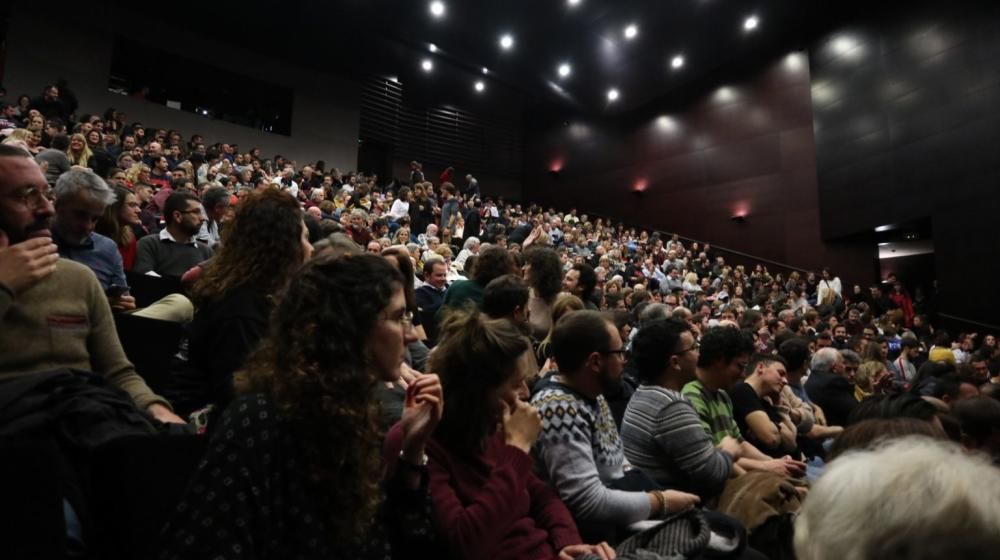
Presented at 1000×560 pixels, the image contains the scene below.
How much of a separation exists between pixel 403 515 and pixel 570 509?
0.60m

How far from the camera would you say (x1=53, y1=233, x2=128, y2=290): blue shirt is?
2.51m

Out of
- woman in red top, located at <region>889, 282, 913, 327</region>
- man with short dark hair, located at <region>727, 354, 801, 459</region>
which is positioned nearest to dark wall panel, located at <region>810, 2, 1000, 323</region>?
woman in red top, located at <region>889, 282, 913, 327</region>

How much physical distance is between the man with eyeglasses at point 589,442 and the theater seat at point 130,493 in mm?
1040

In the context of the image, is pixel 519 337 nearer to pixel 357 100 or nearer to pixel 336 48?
pixel 336 48

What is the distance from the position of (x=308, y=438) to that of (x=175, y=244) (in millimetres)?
2805

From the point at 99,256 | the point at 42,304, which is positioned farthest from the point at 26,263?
the point at 99,256

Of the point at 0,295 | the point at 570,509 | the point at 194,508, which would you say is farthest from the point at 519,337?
the point at 0,295

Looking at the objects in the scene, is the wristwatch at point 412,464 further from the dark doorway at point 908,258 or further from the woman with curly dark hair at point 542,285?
the dark doorway at point 908,258

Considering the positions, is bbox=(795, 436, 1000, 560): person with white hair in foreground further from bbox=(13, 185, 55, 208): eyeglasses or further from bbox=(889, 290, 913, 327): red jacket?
bbox=(889, 290, 913, 327): red jacket

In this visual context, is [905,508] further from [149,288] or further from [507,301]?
[149,288]

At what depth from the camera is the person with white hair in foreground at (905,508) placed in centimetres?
69

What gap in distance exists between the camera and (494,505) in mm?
1397

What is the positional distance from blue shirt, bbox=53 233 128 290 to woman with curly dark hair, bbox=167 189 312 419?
1067 millimetres

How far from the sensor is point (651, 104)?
56.6 feet
